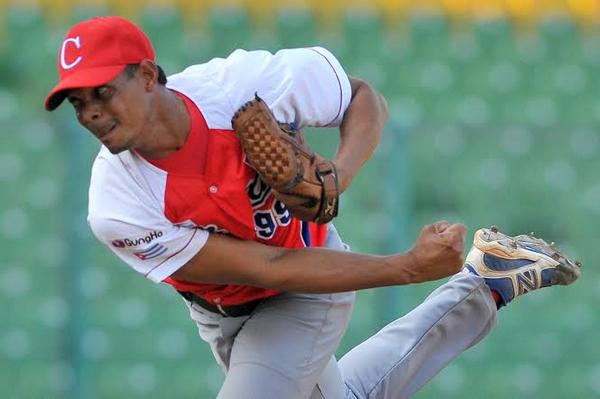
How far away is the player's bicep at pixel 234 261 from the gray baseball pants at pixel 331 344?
0.37 m

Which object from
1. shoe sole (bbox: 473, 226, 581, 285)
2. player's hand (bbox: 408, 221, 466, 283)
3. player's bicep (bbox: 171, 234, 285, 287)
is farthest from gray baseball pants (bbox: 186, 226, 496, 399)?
player's hand (bbox: 408, 221, 466, 283)

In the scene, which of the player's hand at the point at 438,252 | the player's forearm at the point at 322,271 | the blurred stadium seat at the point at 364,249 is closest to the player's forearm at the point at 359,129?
the player's forearm at the point at 322,271

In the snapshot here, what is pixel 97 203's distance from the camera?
12.3 ft

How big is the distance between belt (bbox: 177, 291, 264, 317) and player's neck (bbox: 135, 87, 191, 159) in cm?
59

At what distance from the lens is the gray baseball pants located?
4.04 meters

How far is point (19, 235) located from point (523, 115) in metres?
3.54

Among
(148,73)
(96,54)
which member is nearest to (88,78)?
(96,54)

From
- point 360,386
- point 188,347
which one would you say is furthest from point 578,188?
point 360,386

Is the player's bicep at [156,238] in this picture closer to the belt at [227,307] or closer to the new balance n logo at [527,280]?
the belt at [227,307]

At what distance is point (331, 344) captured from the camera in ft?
13.8

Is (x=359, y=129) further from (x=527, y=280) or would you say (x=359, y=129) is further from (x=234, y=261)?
(x=527, y=280)

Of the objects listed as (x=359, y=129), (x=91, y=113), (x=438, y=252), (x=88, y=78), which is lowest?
(x=438, y=252)

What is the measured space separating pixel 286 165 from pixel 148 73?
1.57ft

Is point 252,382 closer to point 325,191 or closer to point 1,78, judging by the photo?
point 325,191
